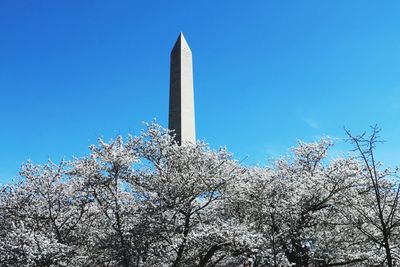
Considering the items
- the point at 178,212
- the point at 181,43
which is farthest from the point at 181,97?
the point at 178,212

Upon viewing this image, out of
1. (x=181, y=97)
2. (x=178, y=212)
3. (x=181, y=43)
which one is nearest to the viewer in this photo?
(x=178, y=212)

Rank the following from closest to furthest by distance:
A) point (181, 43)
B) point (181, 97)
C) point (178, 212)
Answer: point (178, 212), point (181, 97), point (181, 43)

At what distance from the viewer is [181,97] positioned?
23547 mm

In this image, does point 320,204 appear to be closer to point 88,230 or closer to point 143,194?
point 143,194

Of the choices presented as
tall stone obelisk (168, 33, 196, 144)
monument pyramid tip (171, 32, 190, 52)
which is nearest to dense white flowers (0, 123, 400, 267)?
tall stone obelisk (168, 33, 196, 144)

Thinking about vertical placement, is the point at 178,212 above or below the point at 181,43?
below

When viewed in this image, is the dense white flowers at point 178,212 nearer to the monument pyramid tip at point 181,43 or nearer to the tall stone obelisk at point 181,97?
the tall stone obelisk at point 181,97

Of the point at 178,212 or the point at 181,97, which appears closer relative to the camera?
the point at 178,212

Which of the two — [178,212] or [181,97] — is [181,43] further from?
[178,212]

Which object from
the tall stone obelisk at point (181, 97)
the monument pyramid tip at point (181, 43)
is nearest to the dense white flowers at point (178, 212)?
the tall stone obelisk at point (181, 97)

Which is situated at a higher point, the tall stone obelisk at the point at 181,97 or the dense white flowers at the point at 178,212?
the tall stone obelisk at the point at 181,97

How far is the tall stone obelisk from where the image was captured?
2339 centimetres

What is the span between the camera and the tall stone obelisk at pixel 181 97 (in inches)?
921

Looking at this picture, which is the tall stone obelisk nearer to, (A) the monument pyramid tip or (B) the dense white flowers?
(A) the monument pyramid tip
